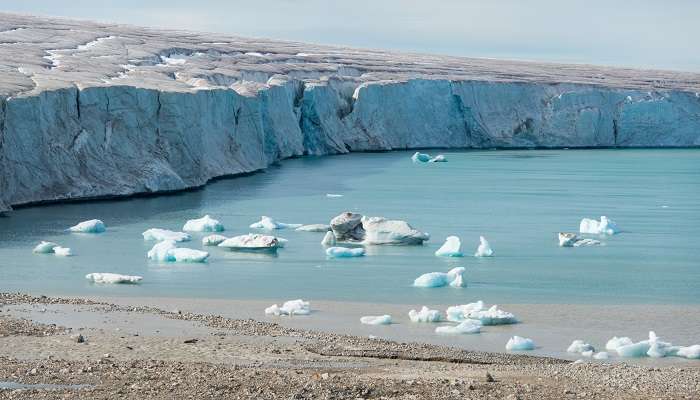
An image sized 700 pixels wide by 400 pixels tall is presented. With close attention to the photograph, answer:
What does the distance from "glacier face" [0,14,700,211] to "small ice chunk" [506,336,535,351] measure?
14643 mm

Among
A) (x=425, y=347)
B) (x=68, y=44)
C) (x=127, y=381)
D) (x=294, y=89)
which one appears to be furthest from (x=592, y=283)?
(x=68, y=44)

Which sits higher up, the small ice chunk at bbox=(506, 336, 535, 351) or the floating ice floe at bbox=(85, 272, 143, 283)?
the small ice chunk at bbox=(506, 336, 535, 351)

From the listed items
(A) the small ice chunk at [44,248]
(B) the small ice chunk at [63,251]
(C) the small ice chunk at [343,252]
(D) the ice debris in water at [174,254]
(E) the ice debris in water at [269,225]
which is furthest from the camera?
→ (E) the ice debris in water at [269,225]

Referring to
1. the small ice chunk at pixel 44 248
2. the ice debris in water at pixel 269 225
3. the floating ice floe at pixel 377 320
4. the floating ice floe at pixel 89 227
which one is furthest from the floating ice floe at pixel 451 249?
the floating ice floe at pixel 89 227

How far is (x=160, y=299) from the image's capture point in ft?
46.2

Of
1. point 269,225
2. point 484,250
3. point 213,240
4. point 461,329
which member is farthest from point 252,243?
point 461,329

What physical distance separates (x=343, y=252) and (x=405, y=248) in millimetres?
1578

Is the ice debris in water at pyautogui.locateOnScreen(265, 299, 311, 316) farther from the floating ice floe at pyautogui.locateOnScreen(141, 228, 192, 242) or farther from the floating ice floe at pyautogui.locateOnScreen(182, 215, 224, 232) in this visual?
the floating ice floe at pyautogui.locateOnScreen(182, 215, 224, 232)

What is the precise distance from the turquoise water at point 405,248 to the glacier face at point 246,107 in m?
0.95

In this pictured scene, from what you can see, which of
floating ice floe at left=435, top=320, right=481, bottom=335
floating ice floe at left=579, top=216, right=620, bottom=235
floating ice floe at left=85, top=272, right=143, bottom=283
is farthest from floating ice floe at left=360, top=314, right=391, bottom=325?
floating ice floe at left=579, top=216, right=620, bottom=235

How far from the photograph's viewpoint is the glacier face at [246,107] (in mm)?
25203

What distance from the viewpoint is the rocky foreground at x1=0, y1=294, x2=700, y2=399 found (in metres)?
8.23

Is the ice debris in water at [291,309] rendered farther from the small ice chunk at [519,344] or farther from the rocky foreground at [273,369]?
the small ice chunk at [519,344]

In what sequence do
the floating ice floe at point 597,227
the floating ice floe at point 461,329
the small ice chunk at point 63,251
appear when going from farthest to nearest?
the floating ice floe at point 597,227
the small ice chunk at point 63,251
the floating ice floe at point 461,329
